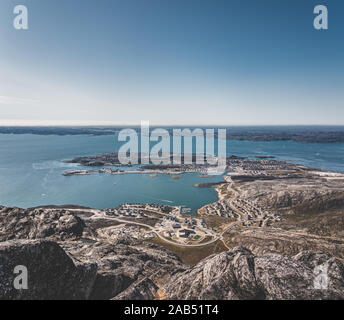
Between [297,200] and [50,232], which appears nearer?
[50,232]

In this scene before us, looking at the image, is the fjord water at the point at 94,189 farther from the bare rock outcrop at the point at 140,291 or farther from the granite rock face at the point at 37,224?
the bare rock outcrop at the point at 140,291

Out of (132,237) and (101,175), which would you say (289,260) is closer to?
(132,237)

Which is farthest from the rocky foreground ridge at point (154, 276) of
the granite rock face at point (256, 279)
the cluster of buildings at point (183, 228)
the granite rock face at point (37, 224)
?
the cluster of buildings at point (183, 228)

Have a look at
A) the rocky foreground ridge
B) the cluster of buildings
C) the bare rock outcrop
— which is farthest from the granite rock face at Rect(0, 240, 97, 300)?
the cluster of buildings

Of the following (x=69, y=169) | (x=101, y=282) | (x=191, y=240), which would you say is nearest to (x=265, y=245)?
(x=191, y=240)

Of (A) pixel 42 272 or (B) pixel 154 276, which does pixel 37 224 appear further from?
(B) pixel 154 276

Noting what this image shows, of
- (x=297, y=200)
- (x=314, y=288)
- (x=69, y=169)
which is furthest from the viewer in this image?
(x=69, y=169)

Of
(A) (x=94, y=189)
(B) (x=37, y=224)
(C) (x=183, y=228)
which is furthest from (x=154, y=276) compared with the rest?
(A) (x=94, y=189)

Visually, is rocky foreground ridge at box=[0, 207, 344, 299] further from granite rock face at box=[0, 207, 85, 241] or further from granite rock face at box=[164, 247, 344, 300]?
granite rock face at box=[0, 207, 85, 241]
